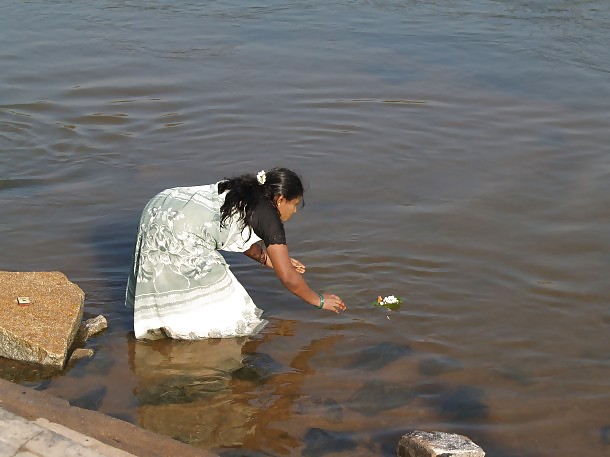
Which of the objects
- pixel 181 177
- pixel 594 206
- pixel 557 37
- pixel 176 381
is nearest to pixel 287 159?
pixel 181 177

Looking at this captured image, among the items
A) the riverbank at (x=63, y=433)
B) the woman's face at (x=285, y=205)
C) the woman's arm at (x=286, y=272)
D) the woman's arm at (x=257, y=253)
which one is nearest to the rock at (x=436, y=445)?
the riverbank at (x=63, y=433)

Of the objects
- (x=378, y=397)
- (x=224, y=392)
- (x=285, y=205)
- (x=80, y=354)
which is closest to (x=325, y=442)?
(x=378, y=397)

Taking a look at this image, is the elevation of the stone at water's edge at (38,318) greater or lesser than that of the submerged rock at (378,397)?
greater

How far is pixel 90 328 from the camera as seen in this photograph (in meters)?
5.79

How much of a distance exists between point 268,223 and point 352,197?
307 cm

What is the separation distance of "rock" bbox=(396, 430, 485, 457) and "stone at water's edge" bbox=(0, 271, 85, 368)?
2.08 metres

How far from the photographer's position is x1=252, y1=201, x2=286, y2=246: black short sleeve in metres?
5.07

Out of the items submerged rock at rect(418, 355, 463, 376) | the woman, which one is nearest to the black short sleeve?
the woman

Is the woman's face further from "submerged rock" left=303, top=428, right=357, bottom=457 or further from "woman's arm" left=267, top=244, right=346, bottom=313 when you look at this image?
"submerged rock" left=303, top=428, right=357, bottom=457

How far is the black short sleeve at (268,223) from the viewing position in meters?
5.07

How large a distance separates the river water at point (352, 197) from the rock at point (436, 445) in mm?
201

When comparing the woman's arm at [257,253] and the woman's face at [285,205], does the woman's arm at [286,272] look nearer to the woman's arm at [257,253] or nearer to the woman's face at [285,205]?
the woman's face at [285,205]

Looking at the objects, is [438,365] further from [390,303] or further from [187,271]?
[187,271]

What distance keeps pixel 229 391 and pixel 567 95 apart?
6660mm
